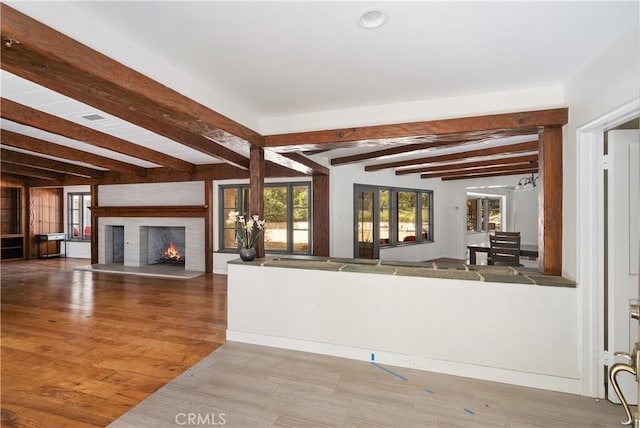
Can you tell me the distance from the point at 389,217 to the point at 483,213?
Answer: 449 cm

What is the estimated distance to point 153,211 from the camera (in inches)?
277

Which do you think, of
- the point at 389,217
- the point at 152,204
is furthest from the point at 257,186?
the point at 152,204

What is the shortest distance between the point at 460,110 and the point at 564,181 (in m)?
1.03

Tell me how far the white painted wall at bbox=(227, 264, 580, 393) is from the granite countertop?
44 millimetres

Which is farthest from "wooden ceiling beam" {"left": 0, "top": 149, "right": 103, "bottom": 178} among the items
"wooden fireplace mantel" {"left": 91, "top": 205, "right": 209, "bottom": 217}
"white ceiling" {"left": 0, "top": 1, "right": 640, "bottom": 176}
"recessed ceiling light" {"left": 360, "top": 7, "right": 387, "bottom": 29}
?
"recessed ceiling light" {"left": 360, "top": 7, "right": 387, "bottom": 29}

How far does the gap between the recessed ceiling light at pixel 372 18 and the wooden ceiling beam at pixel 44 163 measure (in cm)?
733

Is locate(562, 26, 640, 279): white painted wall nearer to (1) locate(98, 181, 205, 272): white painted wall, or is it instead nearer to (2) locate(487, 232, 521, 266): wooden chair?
(2) locate(487, 232, 521, 266): wooden chair

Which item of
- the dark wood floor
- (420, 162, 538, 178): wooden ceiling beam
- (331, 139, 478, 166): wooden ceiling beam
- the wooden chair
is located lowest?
the dark wood floor

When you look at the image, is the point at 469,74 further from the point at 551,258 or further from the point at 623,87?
the point at 551,258

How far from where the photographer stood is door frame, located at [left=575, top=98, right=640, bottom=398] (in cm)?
217

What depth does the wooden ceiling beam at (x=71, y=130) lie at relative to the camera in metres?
3.45

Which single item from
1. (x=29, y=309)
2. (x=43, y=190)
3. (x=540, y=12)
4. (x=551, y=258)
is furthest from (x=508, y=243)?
(x=43, y=190)

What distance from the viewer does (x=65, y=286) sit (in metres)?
5.58

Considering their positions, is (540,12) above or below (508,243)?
above
